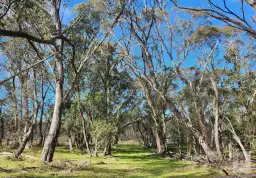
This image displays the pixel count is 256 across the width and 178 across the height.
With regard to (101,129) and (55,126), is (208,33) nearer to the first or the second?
(101,129)

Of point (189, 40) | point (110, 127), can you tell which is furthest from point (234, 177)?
point (189, 40)

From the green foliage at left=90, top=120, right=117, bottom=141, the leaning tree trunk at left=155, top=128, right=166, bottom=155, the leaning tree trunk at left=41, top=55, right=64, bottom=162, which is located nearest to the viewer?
the leaning tree trunk at left=41, top=55, right=64, bottom=162

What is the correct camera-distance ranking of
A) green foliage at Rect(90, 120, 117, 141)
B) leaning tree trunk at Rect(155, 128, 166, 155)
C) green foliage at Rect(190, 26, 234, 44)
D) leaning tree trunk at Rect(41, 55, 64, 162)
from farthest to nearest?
leaning tree trunk at Rect(155, 128, 166, 155)
green foliage at Rect(190, 26, 234, 44)
green foliage at Rect(90, 120, 117, 141)
leaning tree trunk at Rect(41, 55, 64, 162)

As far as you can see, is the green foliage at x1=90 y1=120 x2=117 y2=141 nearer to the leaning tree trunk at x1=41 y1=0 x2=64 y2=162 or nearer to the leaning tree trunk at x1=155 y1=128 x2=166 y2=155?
the leaning tree trunk at x1=41 y1=0 x2=64 y2=162

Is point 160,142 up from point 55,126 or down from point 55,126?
down

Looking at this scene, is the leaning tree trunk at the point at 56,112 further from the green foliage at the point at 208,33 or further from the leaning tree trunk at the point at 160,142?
the leaning tree trunk at the point at 160,142

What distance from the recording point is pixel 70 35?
1641 centimetres

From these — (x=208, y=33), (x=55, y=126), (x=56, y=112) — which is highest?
(x=208, y=33)

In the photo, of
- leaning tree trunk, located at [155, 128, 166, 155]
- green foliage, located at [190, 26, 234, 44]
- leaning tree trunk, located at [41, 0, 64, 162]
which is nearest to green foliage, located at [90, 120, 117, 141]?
leaning tree trunk, located at [41, 0, 64, 162]

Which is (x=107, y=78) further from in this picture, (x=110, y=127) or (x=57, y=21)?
(x=57, y=21)

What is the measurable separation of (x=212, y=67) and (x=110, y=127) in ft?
26.2

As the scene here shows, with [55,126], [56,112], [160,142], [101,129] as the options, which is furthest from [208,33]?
[55,126]

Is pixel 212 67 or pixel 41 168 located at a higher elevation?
pixel 212 67

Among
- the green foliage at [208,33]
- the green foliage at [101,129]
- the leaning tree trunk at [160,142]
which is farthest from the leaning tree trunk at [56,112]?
the leaning tree trunk at [160,142]
